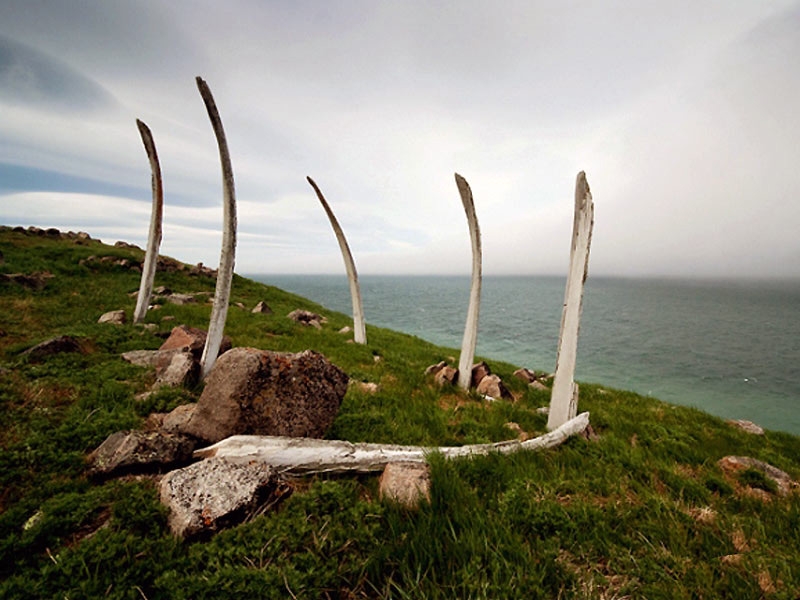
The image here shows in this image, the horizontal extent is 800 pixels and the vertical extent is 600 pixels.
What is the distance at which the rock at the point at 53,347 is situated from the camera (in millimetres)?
5680

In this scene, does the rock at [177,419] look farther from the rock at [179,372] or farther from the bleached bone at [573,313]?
the bleached bone at [573,313]

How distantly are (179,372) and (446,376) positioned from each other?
19.2 feet

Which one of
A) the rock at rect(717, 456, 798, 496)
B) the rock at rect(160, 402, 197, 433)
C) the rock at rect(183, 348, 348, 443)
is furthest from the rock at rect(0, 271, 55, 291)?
the rock at rect(717, 456, 798, 496)

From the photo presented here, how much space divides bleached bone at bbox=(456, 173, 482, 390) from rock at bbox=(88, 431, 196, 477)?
19.5 ft

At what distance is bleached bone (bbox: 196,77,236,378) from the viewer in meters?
5.80

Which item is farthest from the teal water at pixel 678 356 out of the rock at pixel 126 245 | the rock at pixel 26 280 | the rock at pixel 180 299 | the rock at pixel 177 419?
the rock at pixel 126 245

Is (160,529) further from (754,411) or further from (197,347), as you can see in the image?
(754,411)

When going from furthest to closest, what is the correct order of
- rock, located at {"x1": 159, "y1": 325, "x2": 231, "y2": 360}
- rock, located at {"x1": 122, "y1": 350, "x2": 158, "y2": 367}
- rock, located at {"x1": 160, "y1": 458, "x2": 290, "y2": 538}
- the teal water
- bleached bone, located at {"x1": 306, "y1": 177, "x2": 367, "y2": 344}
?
the teal water
bleached bone, located at {"x1": 306, "y1": 177, "x2": 367, "y2": 344}
rock, located at {"x1": 159, "y1": 325, "x2": 231, "y2": 360}
rock, located at {"x1": 122, "y1": 350, "x2": 158, "y2": 367}
rock, located at {"x1": 160, "y1": 458, "x2": 290, "y2": 538}

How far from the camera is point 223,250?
5887mm

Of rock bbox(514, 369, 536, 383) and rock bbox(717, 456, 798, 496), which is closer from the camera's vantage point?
rock bbox(717, 456, 798, 496)

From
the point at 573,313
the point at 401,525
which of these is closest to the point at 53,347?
the point at 401,525

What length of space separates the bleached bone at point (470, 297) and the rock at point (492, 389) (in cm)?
41

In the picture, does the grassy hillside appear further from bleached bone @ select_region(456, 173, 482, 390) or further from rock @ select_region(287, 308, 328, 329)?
rock @ select_region(287, 308, 328, 329)

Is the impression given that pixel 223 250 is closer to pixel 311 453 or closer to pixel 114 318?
pixel 311 453
